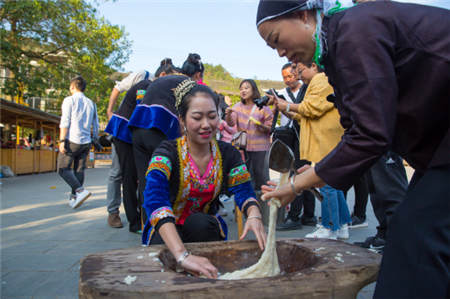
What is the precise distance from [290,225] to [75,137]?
362 cm

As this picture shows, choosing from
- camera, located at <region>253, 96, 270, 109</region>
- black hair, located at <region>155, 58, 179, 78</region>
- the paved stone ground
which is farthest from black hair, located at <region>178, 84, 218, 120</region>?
black hair, located at <region>155, 58, 179, 78</region>

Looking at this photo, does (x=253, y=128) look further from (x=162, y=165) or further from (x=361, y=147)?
Result: (x=361, y=147)

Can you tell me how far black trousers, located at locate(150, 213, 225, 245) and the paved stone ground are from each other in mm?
891

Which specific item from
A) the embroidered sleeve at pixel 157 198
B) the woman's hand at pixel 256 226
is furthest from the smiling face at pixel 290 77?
the embroidered sleeve at pixel 157 198

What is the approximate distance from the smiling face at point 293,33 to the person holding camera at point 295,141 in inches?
105

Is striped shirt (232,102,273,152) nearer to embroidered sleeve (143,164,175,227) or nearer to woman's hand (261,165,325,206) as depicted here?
embroidered sleeve (143,164,175,227)

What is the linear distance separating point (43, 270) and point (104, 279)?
188 cm

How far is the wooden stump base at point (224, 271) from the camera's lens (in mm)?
1175

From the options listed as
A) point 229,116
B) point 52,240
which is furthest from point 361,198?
point 52,240

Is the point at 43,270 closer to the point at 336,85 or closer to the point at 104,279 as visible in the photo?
the point at 104,279

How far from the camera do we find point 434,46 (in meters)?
1.06

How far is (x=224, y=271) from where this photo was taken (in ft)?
5.96

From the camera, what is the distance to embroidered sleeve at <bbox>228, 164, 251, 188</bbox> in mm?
2217

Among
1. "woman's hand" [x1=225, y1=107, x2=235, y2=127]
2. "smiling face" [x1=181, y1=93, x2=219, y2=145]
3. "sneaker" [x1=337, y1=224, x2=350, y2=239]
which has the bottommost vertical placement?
"sneaker" [x1=337, y1=224, x2=350, y2=239]
